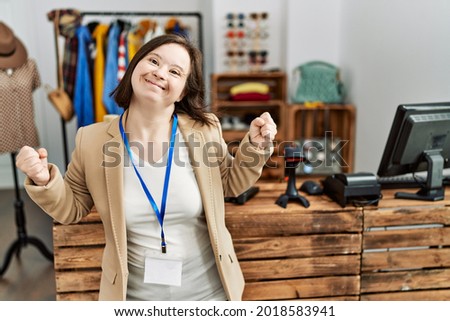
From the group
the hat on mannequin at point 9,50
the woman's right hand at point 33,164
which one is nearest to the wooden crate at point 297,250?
the woman's right hand at point 33,164

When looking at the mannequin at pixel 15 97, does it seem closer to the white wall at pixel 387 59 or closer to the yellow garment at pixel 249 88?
the yellow garment at pixel 249 88

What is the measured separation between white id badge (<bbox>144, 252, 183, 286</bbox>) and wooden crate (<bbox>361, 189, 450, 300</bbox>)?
890 millimetres

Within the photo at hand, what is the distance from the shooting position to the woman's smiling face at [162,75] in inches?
46.3

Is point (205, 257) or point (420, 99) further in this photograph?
point (420, 99)

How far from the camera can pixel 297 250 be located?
5.92 ft

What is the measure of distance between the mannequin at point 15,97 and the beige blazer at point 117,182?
1.87 metres

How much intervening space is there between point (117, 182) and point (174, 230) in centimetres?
22

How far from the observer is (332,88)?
12.8 feet

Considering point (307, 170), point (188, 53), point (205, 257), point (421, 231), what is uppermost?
point (188, 53)
